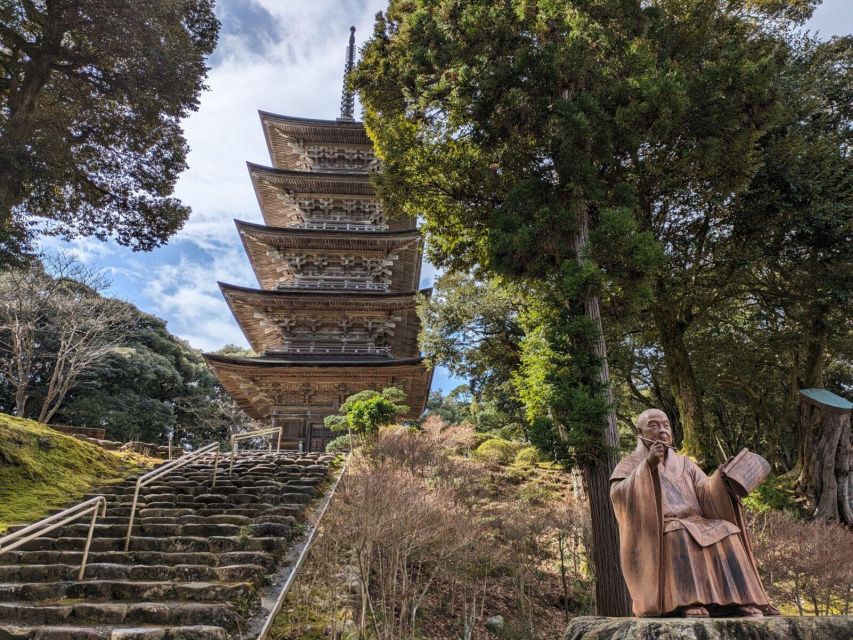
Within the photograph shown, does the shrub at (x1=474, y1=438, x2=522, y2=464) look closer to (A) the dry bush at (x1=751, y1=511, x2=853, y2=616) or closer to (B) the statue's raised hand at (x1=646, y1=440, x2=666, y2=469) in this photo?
(A) the dry bush at (x1=751, y1=511, x2=853, y2=616)

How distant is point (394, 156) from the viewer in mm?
8531

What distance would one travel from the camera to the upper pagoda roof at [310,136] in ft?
65.1

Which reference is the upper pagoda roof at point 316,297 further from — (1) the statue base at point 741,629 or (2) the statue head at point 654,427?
(1) the statue base at point 741,629

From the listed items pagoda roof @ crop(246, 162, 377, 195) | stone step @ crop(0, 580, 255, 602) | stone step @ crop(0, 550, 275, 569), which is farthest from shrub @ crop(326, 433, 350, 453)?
pagoda roof @ crop(246, 162, 377, 195)

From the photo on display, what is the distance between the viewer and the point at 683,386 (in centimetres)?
1034

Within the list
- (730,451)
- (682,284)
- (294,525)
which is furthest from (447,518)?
(730,451)

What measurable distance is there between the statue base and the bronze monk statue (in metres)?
0.54

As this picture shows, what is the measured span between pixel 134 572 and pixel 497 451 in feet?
36.7

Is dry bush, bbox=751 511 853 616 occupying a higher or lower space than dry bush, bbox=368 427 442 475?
lower

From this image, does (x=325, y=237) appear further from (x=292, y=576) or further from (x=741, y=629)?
(x=741, y=629)

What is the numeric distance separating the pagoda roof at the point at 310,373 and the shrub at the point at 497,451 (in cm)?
282

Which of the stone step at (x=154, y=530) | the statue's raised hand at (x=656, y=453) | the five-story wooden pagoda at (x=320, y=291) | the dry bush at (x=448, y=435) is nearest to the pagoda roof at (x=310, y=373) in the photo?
the five-story wooden pagoda at (x=320, y=291)

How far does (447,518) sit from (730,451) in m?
15.3

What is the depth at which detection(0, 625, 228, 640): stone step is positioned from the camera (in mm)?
3654
